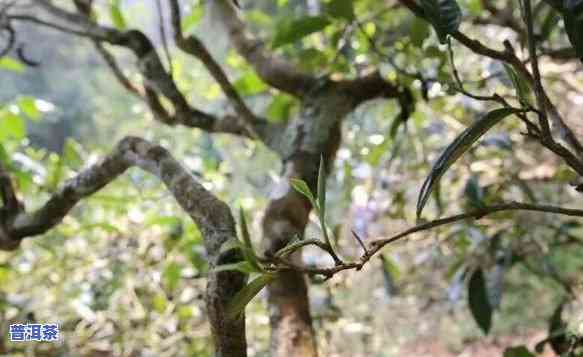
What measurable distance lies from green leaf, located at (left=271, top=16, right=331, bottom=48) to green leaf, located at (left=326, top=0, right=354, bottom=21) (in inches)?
0.6

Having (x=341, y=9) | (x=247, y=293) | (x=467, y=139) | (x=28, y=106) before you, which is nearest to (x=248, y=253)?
(x=247, y=293)

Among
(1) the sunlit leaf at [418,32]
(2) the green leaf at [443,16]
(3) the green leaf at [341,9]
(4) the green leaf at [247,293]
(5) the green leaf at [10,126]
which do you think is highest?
(5) the green leaf at [10,126]

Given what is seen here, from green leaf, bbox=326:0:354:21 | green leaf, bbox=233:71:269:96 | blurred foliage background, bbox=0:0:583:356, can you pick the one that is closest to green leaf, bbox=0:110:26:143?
blurred foliage background, bbox=0:0:583:356

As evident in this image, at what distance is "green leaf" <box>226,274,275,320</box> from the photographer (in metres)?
0.34

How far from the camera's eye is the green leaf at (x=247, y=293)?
1.10 feet

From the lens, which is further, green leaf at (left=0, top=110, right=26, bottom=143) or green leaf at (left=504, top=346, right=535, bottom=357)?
green leaf at (left=0, top=110, right=26, bottom=143)

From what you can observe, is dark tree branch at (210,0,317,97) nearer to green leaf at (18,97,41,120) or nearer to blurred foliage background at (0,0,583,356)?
blurred foliage background at (0,0,583,356)

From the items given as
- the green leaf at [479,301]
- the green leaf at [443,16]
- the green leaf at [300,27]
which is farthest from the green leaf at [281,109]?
the green leaf at [443,16]

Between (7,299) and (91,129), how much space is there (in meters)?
4.08

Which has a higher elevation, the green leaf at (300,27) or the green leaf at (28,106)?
the green leaf at (28,106)

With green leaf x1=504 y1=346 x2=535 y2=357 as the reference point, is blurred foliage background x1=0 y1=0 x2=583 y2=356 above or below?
above

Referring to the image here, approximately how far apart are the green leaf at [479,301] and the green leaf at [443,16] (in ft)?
1.41

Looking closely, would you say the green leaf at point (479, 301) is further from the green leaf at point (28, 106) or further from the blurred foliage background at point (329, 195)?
the green leaf at point (28, 106)

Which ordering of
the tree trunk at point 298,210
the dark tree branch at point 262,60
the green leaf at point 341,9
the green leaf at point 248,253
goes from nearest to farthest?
the green leaf at point 248,253 → the tree trunk at point 298,210 → the green leaf at point 341,9 → the dark tree branch at point 262,60
